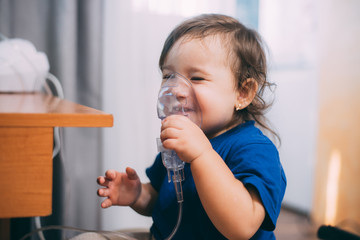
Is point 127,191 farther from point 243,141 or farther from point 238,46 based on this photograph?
point 238,46

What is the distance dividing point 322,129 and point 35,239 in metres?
1.73

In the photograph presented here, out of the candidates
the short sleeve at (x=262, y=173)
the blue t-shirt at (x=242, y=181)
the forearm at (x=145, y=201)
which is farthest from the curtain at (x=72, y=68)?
the short sleeve at (x=262, y=173)

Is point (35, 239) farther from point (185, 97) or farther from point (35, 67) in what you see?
point (185, 97)

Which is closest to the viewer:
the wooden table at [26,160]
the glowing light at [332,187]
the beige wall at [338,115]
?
the wooden table at [26,160]

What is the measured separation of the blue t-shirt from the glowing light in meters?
1.51

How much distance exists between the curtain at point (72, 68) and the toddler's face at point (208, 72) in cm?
85

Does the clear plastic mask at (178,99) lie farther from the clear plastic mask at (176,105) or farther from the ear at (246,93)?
the ear at (246,93)

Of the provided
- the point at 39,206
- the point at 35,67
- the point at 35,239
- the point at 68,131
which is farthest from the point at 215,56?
the point at 35,239

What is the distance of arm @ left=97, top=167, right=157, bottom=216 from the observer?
80cm

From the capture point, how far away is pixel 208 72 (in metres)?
0.72

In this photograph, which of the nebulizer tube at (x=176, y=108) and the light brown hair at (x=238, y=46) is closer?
the nebulizer tube at (x=176, y=108)

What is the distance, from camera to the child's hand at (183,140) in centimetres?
59

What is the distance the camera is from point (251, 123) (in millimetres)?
772

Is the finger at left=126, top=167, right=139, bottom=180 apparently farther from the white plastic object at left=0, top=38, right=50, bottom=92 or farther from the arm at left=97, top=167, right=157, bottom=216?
the white plastic object at left=0, top=38, right=50, bottom=92
